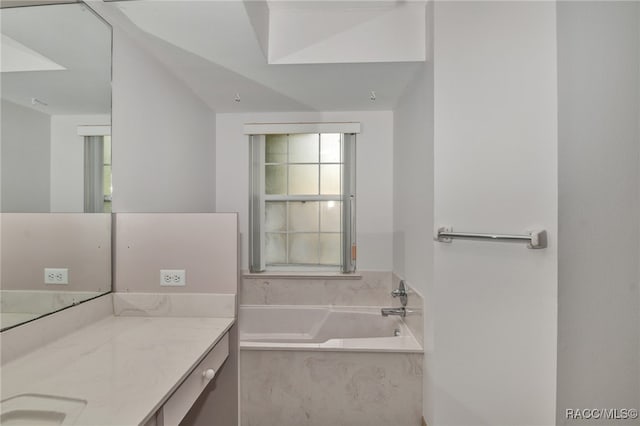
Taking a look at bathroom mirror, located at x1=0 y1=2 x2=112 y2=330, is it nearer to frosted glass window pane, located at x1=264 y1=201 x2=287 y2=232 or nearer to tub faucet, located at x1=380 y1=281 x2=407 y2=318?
frosted glass window pane, located at x1=264 y1=201 x2=287 y2=232

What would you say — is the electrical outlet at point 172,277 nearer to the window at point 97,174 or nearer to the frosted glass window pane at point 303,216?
the window at point 97,174

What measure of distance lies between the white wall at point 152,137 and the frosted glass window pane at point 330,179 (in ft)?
3.33

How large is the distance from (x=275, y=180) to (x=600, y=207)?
2.30 metres

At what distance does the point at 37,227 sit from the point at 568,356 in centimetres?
197

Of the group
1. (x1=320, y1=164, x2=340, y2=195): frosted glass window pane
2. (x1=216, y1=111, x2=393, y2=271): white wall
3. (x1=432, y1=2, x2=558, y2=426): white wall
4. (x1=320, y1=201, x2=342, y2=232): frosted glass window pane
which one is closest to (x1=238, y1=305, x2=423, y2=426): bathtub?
(x1=432, y1=2, x2=558, y2=426): white wall

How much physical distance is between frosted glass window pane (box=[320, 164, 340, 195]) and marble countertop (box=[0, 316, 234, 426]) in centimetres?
169

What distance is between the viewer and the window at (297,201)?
2.87 meters

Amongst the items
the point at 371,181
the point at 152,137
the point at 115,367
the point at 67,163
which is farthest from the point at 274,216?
the point at 115,367

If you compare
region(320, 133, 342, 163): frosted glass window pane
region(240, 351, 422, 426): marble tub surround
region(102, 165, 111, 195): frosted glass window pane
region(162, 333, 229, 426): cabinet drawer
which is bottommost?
region(240, 351, 422, 426): marble tub surround

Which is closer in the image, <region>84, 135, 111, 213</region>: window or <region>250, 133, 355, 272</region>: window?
<region>84, 135, 111, 213</region>: window

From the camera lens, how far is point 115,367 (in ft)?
3.30

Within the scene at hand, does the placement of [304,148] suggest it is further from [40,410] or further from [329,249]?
[40,410]

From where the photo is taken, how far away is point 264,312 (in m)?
2.73

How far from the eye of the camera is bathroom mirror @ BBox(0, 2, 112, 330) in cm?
107
